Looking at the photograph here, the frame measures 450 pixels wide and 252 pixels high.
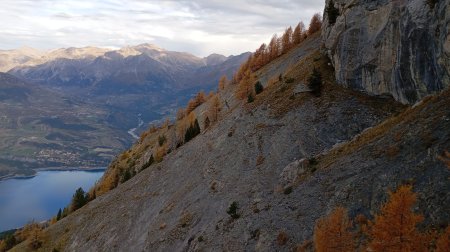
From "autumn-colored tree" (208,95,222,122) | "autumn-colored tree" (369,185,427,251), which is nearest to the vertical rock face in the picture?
"autumn-colored tree" (369,185,427,251)

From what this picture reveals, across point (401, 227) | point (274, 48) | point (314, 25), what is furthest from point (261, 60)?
point (401, 227)

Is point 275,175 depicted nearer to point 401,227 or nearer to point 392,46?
point 392,46

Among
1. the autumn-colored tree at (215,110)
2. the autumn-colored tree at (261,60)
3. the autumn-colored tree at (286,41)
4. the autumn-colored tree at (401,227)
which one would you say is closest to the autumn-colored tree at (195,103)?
the autumn-colored tree at (261,60)

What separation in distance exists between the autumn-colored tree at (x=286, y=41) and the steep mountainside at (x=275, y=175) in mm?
21316

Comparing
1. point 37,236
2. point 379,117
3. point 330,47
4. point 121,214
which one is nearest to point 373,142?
point 379,117

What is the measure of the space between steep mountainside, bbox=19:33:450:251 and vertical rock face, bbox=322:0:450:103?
2.68m

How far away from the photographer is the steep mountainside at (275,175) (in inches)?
1169

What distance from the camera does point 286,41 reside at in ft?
360

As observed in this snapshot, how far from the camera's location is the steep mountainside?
2970 centimetres

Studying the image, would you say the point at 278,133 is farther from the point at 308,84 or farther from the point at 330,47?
the point at 330,47

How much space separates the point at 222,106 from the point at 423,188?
6487 centimetres

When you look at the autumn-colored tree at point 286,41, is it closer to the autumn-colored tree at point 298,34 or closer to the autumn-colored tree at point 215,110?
the autumn-colored tree at point 298,34

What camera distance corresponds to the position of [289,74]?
68.8 metres

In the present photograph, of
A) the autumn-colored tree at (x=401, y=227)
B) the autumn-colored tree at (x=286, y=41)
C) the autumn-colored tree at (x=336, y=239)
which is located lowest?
the autumn-colored tree at (x=336, y=239)
